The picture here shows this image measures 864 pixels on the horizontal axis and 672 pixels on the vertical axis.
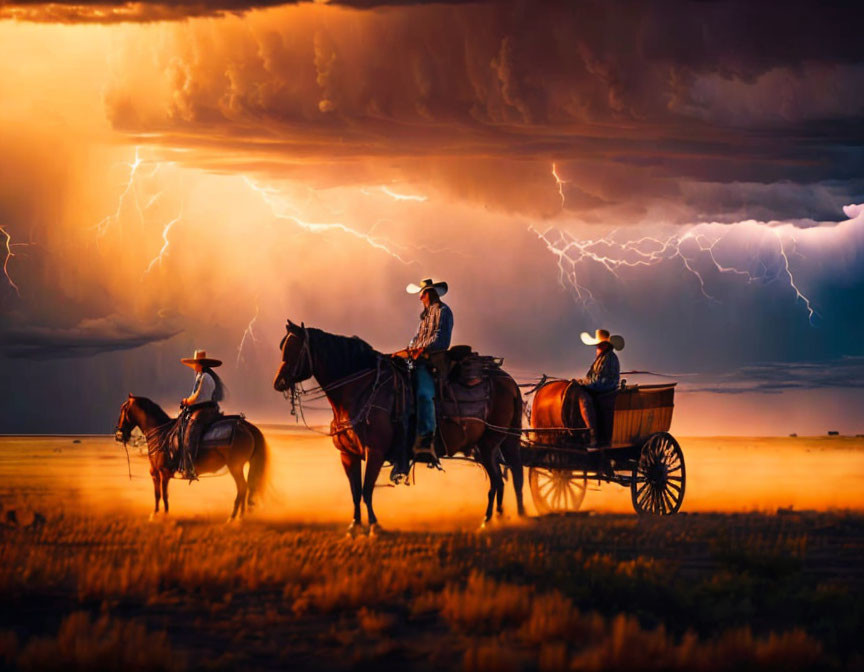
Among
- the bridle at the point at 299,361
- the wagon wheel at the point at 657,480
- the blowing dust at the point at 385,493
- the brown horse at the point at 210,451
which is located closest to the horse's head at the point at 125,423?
the brown horse at the point at 210,451

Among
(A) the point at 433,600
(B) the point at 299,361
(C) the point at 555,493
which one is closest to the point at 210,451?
(B) the point at 299,361

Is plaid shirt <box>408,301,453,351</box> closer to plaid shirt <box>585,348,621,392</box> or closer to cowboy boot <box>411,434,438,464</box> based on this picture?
cowboy boot <box>411,434,438,464</box>

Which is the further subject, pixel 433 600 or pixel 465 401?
pixel 465 401

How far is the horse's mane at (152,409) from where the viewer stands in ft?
64.5

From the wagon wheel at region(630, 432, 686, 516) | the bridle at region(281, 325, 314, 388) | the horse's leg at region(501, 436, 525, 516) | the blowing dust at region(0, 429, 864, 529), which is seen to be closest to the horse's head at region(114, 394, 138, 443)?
the blowing dust at region(0, 429, 864, 529)

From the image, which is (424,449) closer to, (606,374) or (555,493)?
(606,374)

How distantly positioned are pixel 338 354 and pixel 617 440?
5384mm

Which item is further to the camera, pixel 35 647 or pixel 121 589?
pixel 121 589

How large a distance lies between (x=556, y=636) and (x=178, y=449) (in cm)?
1011

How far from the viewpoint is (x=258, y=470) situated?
63.7 ft

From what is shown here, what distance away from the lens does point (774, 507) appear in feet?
81.7

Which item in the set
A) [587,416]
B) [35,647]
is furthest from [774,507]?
[35,647]

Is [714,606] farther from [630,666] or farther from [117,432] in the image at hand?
[117,432]

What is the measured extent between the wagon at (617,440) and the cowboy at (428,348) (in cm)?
271
